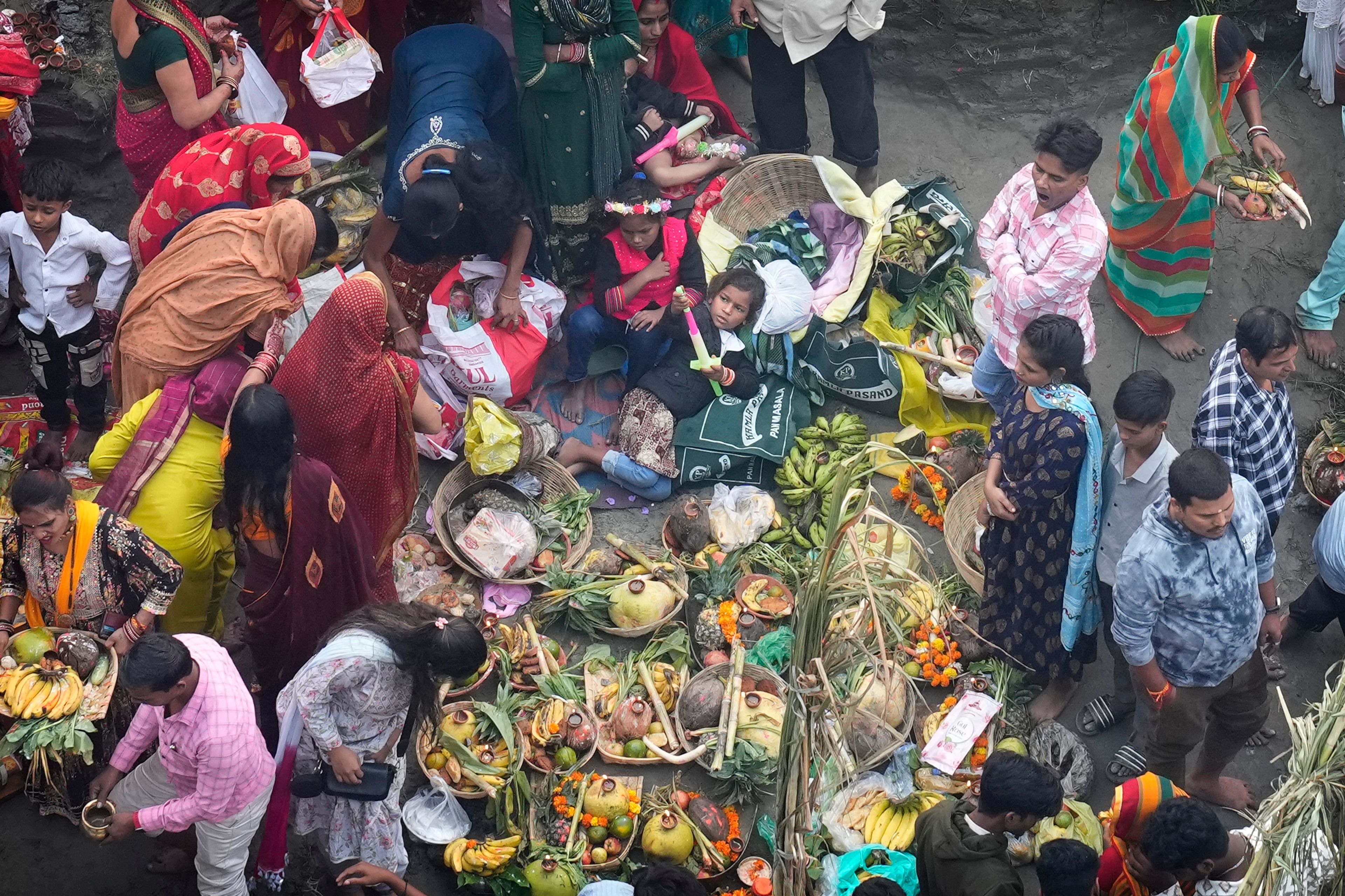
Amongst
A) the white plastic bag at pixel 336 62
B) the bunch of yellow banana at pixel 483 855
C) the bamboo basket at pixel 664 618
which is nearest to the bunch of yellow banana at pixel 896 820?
the bamboo basket at pixel 664 618

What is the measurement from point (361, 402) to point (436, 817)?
5.19ft

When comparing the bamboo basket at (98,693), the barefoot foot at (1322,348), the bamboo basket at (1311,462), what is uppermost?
the barefoot foot at (1322,348)

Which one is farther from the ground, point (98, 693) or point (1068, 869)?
point (1068, 869)

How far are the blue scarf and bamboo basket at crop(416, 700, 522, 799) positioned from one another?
7.16ft

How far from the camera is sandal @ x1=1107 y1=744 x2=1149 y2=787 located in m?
4.92

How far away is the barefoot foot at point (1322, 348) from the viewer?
254 inches

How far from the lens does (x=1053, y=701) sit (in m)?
5.14

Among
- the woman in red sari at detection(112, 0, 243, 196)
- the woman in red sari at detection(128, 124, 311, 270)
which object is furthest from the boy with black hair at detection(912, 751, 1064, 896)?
the woman in red sari at detection(112, 0, 243, 196)

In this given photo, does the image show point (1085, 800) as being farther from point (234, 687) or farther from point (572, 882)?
point (234, 687)

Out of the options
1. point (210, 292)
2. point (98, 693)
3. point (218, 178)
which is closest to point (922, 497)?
point (210, 292)

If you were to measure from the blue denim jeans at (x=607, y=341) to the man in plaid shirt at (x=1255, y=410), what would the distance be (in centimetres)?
252

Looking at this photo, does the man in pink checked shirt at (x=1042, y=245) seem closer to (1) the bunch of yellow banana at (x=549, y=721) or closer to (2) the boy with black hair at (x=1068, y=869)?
(2) the boy with black hair at (x=1068, y=869)

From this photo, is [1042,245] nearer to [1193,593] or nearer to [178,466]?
[1193,593]

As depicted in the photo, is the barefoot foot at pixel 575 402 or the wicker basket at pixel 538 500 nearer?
the wicker basket at pixel 538 500
